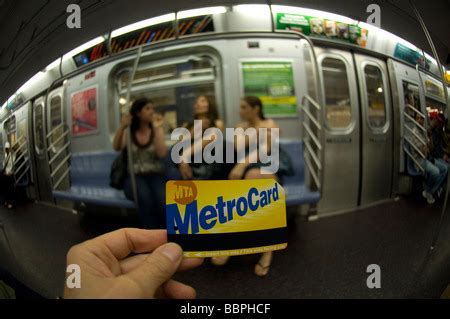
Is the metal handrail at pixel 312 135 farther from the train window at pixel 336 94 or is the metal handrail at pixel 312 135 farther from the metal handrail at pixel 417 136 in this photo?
the metal handrail at pixel 417 136

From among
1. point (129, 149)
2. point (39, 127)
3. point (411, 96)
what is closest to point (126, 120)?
point (129, 149)

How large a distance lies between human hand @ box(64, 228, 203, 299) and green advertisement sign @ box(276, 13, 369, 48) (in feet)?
0.91

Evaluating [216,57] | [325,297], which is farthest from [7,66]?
[325,297]

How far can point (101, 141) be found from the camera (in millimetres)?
352

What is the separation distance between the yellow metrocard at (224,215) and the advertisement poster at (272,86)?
3.1 inches

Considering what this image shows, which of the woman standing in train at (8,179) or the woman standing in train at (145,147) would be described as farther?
the woman standing in train at (8,179)

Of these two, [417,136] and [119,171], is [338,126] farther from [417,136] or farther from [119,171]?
[119,171]

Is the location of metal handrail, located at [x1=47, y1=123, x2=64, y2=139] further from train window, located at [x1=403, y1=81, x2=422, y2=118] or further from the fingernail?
train window, located at [x1=403, y1=81, x2=422, y2=118]

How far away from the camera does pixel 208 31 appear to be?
0.35 meters

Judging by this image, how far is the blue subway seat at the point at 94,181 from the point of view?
353mm

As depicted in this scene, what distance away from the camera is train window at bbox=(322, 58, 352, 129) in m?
0.36

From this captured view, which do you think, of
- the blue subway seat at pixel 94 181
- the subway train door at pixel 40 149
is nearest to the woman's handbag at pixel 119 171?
the blue subway seat at pixel 94 181
